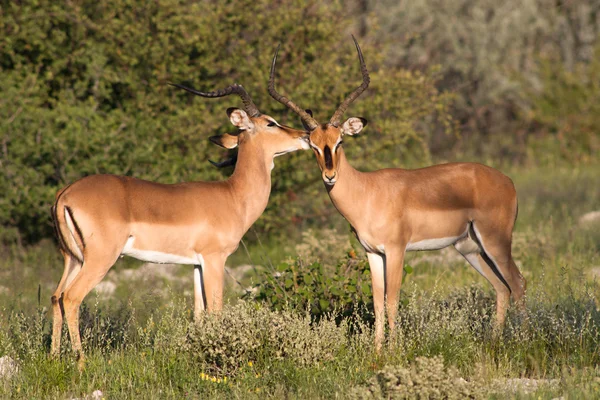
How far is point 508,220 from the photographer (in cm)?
756

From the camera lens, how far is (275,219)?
37.7 ft

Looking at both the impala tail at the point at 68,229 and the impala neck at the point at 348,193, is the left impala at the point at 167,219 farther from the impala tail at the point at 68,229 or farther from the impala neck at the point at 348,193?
Answer: the impala neck at the point at 348,193

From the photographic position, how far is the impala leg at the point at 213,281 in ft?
22.4

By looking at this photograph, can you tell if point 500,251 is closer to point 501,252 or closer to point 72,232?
point 501,252

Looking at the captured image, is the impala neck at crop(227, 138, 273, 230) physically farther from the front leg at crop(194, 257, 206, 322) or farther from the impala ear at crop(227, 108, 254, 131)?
the front leg at crop(194, 257, 206, 322)

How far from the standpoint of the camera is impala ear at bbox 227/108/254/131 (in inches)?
292

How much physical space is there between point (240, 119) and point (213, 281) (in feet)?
4.83

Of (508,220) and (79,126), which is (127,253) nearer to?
(508,220)

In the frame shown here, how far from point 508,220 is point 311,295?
1826 millimetres

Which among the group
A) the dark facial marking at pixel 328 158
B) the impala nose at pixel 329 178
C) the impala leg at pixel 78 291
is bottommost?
the impala leg at pixel 78 291

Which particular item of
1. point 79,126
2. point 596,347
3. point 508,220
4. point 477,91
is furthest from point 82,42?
point 477,91

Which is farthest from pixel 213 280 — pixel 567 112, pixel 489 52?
pixel 489 52

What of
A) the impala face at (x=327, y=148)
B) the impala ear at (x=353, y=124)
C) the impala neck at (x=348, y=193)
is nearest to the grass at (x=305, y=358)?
the impala neck at (x=348, y=193)

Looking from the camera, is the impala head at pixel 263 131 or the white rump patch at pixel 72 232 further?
the impala head at pixel 263 131
